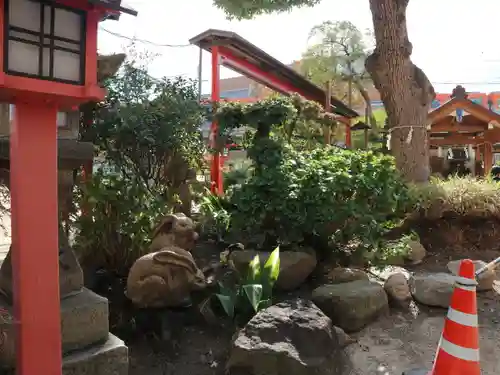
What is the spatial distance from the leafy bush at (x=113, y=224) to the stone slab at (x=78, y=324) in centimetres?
140

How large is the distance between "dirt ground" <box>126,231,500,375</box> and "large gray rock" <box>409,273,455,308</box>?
85 millimetres

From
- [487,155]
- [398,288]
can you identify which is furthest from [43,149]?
[487,155]

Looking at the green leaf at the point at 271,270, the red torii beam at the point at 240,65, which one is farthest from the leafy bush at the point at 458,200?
the red torii beam at the point at 240,65

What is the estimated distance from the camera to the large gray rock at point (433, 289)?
4.22m

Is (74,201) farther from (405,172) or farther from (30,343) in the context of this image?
(405,172)

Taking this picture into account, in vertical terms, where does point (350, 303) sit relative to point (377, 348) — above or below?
above

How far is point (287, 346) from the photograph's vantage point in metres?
3.02

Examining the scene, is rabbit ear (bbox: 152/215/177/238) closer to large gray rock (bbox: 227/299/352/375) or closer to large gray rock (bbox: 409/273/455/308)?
large gray rock (bbox: 227/299/352/375)

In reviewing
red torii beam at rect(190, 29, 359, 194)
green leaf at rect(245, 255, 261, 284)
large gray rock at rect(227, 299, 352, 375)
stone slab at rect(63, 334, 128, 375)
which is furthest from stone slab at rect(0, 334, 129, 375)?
red torii beam at rect(190, 29, 359, 194)

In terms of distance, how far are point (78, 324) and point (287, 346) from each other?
138cm

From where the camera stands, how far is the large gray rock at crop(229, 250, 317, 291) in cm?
433

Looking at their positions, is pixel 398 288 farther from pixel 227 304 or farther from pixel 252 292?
pixel 227 304

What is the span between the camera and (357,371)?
3.33 m

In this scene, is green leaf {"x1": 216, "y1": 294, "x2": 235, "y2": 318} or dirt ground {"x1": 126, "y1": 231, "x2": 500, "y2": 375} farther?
green leaf {"x1": 216, "y1": 294, "x2": 235, "y2": 318}
